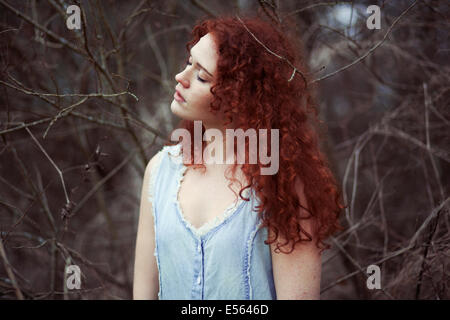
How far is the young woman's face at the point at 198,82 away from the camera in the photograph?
1289 millimetres

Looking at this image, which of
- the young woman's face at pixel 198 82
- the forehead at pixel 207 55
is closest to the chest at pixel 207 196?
the young woman's face at pixel 198 82

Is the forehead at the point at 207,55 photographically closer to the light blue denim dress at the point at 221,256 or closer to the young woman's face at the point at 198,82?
the young woman's face at the point at 198,82

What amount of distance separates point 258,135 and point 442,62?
1.25 meters

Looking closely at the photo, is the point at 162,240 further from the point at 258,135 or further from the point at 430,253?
the point at 430,253

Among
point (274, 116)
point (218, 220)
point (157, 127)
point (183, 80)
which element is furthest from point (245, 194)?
point (157, 127)

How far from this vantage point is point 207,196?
133cm

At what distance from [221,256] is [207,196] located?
0.18 metres

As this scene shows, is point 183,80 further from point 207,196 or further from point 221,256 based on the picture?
point 221,256

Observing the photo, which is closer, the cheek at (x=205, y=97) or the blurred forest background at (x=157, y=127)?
the cheek at (x=205, y=97)

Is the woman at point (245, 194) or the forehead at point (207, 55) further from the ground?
the forehead at point (207, 55)

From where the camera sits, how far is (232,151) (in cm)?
136

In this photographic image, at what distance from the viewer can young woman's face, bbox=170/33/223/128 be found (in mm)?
1289
